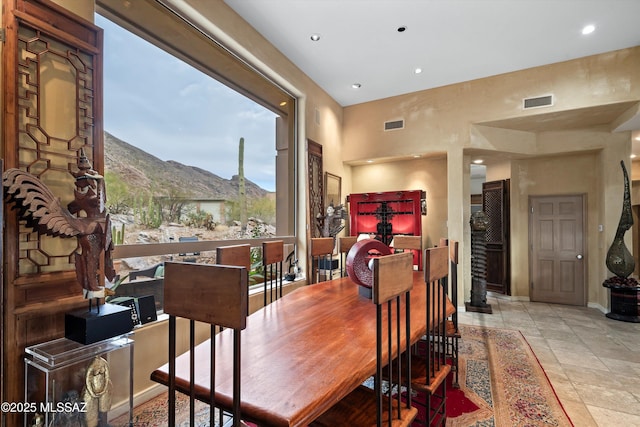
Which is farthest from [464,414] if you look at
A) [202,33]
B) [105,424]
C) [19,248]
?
[202,33]

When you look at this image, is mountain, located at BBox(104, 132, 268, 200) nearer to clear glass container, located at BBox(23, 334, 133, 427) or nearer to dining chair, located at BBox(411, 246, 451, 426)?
clear glass container, located at BBox(23, 334, 133, 427)

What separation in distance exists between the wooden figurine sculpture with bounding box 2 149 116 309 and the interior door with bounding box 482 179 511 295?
244 inches

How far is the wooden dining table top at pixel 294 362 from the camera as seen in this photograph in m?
0.94

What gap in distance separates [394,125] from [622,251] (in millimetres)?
3928

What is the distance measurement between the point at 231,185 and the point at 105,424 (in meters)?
2.36

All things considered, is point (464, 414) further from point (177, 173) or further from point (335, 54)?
point (335, 54)

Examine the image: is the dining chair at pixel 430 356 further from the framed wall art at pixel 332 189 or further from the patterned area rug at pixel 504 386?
the framed wall art at pixel 332 189

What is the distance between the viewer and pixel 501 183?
627 centimetres

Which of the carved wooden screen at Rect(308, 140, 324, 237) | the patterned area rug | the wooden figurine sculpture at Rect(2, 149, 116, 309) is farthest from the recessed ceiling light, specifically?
the wooden figurine sculpture at Rect(2, 149, 116, 309)

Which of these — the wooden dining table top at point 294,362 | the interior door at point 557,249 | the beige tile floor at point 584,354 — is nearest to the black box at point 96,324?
the wooden dining table top at point 294,362

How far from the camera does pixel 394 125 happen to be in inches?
225

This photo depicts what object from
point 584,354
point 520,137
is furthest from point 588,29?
point 584,354

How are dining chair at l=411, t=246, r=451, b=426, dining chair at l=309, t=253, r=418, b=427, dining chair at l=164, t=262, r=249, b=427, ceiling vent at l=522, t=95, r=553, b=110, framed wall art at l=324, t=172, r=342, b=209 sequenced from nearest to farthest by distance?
dining chair at l=164, t=262, r=249, b=427
dining chair at l=309, t=253, r=418, b=427
dining chair at l=411, t=246, r=451, b=426
ceiling vent at l=522, t=95, r=553, b=110
framed wall art at l=324, t=172, r=342, b=209

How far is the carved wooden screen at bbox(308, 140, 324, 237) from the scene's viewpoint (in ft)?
15.9
